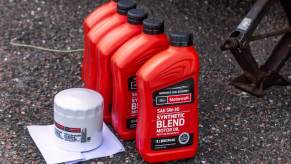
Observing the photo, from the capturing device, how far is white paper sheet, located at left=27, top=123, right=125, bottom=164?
2411 mm

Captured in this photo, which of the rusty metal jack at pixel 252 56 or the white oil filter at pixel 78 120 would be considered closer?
the white oil filter at pixel 78 120

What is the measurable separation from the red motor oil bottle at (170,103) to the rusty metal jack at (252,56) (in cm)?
56

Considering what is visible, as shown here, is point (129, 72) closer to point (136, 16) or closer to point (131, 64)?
point (131, 64)

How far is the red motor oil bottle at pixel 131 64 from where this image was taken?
2.39 meters

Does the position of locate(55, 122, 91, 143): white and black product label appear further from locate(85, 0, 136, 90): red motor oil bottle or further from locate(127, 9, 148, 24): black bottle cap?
locate(127, 9, 148, 24): black bottle cap

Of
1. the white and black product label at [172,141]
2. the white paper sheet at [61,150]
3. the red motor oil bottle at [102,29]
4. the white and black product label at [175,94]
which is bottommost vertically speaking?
the white paper sheet at [61,150]

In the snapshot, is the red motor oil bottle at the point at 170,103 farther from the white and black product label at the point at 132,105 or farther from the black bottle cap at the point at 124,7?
the black bottle cap at the point at 124,7

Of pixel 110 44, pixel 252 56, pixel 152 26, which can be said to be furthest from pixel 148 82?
pixel 252 56

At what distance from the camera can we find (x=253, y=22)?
2.85 meters

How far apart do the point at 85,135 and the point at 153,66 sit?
40cm

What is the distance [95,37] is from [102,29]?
46mm

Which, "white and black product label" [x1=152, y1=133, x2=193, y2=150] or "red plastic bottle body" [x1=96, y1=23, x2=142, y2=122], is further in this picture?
"red plastic bottle body" [x1=96, y1=23, x2=142, y2=122]

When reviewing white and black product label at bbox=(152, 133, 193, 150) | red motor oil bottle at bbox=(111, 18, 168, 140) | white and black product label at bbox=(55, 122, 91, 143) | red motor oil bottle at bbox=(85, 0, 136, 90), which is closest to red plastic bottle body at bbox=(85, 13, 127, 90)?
red motor oil bottle at bbox=(85, 0, 136, 90)

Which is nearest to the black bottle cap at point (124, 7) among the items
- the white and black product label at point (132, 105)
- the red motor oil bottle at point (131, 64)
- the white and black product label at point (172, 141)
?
the red motor oil bottle at point (131, 64)
